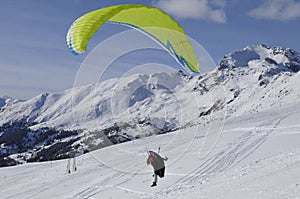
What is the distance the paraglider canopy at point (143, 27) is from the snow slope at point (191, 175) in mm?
4492

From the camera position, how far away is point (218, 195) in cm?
1088

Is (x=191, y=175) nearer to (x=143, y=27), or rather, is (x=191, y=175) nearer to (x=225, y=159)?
(x=225, y=159)

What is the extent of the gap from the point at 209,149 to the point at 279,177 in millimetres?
11110

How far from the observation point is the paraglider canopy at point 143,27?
38.0 ft

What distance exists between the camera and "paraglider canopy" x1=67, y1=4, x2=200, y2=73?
11.6m

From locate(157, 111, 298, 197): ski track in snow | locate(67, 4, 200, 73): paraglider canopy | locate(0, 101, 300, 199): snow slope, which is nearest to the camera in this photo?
locate(0, 101, 300, 199): snow slope

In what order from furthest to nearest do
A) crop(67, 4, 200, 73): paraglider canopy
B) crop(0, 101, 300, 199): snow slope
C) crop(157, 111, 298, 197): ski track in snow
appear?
crop(157, 111, 298, 197): ski track in snow
crop(67, 4, 200, 73): paraglider canopy
crop(0, 101, 300, 199): snow slope

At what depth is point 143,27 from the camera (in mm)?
13797

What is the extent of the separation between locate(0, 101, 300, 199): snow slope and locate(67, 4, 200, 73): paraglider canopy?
14.7 feet

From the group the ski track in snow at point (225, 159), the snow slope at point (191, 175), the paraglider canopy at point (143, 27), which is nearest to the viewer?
the snow slope at point (191, 175)

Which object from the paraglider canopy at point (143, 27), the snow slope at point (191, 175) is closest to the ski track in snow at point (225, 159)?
the snow slope at point (191, 175)

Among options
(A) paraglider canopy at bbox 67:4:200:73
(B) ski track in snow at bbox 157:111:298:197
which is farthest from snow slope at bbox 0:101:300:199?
(A) paraglider canopy at bbox 67:4:200:73

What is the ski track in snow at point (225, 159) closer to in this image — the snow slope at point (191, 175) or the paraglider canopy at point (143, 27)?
the snow slope at point (191, 175)

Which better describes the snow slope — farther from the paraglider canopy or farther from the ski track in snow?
the paraglider canopy
